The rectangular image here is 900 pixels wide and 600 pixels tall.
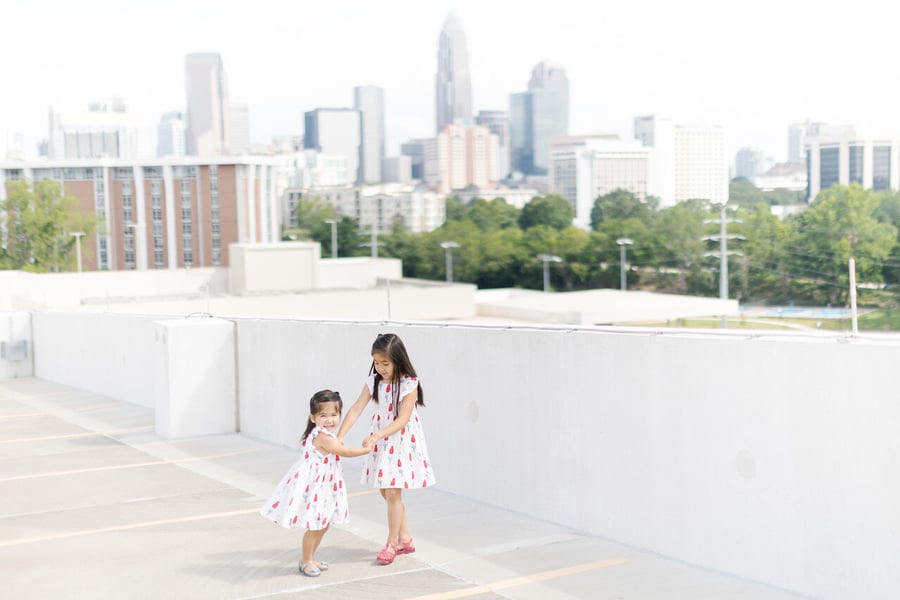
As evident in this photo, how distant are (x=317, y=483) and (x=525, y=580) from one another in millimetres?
1322

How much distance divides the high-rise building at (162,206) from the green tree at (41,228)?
84.5 ft

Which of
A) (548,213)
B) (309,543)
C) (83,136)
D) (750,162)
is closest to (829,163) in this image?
(548,213)

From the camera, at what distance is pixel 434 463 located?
30.0ft

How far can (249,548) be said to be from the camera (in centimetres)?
748

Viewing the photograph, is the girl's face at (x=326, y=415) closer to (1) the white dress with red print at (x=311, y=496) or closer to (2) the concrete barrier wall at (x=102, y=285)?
(1) the white dress with red print at (x=311, y=496)

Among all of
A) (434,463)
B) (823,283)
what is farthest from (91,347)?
(823,283)

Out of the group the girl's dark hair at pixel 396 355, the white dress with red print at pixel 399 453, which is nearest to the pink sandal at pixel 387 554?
the white dress with red print at pixel 399 453

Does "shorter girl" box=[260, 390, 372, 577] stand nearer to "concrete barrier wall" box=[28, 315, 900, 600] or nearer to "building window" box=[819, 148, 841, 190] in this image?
"concrete barrier wall" box=[28, 315, 900, 600]

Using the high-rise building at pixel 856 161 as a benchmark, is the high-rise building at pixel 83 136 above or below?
above

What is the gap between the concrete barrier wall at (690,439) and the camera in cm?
568

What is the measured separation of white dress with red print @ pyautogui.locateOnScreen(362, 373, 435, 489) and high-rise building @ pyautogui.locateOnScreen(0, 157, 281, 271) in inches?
5024

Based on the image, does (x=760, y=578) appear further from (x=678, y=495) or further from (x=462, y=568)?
(x=462, y=568)

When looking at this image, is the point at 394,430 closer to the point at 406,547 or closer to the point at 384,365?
the point at 384,365

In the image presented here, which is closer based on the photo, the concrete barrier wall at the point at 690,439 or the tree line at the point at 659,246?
the concrete barrier wall at the point at 690,439
